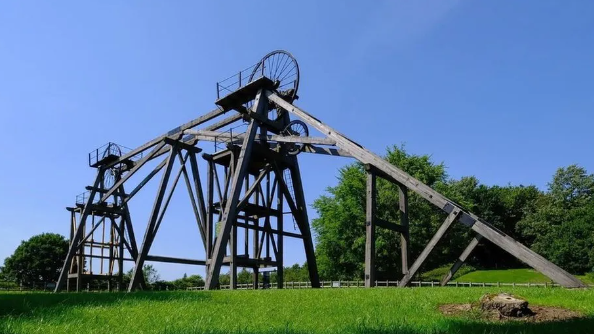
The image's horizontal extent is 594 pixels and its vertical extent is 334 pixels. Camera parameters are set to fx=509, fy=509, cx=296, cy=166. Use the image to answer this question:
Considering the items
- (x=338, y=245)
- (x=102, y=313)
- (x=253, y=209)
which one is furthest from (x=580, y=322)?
(x=338, y=245)

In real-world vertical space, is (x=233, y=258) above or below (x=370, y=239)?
below

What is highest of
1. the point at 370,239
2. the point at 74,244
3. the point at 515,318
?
the point at 74,244

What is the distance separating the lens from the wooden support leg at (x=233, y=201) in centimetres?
1988

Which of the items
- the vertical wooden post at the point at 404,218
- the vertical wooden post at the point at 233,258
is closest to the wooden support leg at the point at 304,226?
the vertical wooden post at the point at 233,258

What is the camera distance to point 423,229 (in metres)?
39.2

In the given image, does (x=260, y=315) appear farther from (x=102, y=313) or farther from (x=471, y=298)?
(x=471, y=298)

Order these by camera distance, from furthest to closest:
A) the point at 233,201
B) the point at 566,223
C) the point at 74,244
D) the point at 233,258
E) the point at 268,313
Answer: the point at 566,223 → the point at 74,244 → the point at 233,258 → the point at 233,201 → the point at 268,313

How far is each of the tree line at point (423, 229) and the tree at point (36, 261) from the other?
0.37 ft

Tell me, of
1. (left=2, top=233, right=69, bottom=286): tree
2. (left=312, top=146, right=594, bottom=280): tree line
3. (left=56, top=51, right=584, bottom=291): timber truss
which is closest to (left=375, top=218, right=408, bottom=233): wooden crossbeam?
(left=56, top=51, right=584, bottom=291): timber truss

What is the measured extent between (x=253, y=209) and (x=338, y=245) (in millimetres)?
19269

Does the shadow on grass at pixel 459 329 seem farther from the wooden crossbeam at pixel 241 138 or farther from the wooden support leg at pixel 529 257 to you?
the wooden crossbeam at pixel 241 138

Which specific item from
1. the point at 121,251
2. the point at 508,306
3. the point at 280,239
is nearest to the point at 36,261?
the point at 121,251

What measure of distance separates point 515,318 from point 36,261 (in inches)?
2569

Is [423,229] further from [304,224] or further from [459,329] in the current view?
[459,329]
